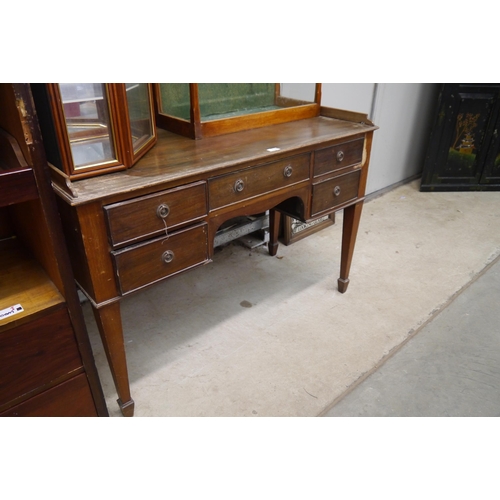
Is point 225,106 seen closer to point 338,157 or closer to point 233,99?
point 233,99

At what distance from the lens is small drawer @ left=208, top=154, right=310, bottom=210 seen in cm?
145

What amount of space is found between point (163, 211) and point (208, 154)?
1.09ft

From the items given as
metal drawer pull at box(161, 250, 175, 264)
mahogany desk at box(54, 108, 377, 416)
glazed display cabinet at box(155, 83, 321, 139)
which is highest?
glazed display cabinet at box(155, 83, 321, 139)

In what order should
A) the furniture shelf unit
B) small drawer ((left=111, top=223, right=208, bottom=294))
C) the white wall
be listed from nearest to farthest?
the furniture shelf unit → small drawer ((left=111, top=223, right=208, bottom=294)) → the white wall

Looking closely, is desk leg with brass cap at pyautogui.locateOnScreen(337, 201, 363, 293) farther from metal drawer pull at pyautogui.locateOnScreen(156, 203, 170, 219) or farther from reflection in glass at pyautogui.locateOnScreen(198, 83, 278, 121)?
metal drawer pull at pyautogui.locateOnScreen(156, 203, 170, 219)

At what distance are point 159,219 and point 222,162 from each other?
0.99 feet

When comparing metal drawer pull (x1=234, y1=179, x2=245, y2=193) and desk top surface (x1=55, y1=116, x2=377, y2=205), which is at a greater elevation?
desk top surface (x1=55, y1=116, x2=377, y2=205)

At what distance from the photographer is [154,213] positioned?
1292 mm

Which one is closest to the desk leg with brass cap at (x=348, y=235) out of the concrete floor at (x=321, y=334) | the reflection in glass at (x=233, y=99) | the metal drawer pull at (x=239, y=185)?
the concrete floor at (x=321, y=334)

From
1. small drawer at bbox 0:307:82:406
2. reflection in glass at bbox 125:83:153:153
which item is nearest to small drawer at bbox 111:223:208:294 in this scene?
small drawer at bbox 0:307:82:406

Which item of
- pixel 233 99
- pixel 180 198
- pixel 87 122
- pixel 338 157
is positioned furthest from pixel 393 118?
pixel 87 122

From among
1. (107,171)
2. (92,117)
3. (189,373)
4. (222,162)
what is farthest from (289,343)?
(92,117)

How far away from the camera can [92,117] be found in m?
1.24

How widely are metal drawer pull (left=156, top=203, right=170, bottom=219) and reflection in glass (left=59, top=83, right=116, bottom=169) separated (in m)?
0.22
